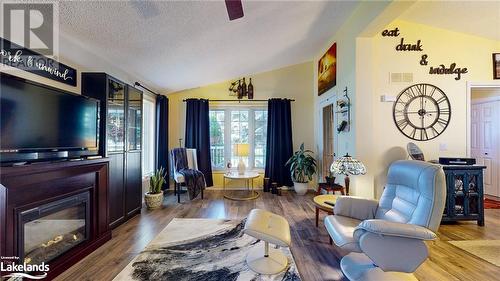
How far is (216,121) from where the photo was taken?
5.28 metres

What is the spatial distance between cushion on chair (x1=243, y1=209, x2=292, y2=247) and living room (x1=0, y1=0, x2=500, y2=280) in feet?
0.06

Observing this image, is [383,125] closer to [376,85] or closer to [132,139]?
[376,85]

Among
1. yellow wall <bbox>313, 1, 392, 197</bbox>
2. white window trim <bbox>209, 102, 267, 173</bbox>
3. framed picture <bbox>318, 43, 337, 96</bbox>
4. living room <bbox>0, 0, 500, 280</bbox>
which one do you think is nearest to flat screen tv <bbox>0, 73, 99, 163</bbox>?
→ living room <bbox>0, 0, 500, 280</bbox>

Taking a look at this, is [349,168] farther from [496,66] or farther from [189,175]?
[496,66]

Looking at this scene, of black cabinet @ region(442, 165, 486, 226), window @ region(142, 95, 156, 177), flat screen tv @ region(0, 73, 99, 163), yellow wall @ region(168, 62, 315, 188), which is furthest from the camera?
yellow wall @ region(168, 62, 315, 188)

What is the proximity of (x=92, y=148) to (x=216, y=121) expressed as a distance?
9.79 ft

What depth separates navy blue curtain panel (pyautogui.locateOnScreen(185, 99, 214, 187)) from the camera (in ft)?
16.4

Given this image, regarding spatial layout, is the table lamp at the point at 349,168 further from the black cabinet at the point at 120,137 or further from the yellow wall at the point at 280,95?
the black cabinet at the point at 120,137

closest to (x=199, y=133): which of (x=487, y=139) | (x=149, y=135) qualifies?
(x=149, y=135)

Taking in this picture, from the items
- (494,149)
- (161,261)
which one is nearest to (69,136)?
(161,261)

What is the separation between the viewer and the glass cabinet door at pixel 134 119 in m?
3.30

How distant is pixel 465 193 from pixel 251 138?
3789mm

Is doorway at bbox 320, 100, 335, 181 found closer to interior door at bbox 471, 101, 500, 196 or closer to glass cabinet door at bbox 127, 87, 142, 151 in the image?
interior door at bbox 471, 101, 500, 196

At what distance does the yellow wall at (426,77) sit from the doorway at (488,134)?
1.03 m
